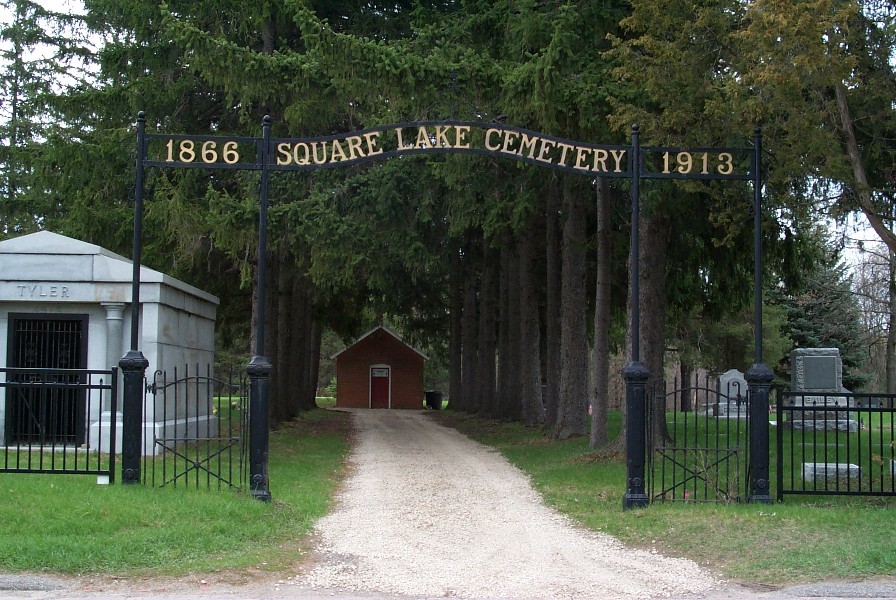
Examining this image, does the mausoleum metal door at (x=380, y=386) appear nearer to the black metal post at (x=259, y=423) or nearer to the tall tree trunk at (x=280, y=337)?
the tall tree trunk at (x=280, y=337)

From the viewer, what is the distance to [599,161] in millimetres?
12406

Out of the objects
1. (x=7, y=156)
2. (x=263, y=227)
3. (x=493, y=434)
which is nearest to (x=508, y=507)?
(x=263, y=227)

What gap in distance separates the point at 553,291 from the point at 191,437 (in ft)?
42.5

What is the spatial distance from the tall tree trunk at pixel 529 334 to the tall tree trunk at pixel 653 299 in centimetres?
924

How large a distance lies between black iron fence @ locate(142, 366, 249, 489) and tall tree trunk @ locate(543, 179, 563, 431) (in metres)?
8.63

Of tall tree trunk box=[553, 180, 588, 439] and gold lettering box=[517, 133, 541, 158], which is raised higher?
gold lettering box=[517, 133, 541, 158]

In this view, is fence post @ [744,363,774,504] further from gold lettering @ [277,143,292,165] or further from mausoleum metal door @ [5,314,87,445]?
mausoleum metal door @ [5,314,87,445]

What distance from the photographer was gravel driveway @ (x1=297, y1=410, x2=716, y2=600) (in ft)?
27.1

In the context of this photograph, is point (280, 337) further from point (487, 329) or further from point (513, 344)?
point (487, 329)

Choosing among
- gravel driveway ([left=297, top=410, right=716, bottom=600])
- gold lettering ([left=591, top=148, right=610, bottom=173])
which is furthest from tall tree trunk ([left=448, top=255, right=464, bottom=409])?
gold lettering ([left=591, top=148, right=610, bottom=173])

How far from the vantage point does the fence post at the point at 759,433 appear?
1155 centimetres

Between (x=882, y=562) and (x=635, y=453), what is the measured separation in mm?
3369

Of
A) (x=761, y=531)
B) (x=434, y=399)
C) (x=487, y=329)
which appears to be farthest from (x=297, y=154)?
(x=434, y=399)

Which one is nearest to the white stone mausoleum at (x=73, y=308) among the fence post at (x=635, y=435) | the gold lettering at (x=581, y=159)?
the gold lettering at (x=581, y=159)
